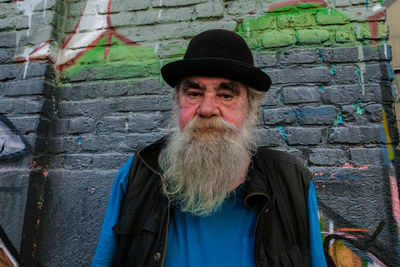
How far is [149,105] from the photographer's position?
196cm

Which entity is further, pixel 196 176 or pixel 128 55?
pixel 128 55

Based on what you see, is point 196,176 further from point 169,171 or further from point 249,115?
point 249,115

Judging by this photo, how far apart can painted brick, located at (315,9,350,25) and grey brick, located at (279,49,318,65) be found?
26 centimetres

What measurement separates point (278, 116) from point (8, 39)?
2471 mm

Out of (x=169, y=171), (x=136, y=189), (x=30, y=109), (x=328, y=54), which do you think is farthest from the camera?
(x=30, y=109)

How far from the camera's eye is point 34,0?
213 cm

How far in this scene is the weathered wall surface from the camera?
1.65 metres

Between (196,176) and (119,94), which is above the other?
(119,94)

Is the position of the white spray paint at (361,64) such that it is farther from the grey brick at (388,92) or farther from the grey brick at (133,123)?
the grey brick at (133,123)

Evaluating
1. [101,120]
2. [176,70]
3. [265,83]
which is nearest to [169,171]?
[176,70]

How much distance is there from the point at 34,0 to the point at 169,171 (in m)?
2.11

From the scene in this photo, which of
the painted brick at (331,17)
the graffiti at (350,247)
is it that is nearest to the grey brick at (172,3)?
the painted brick at (331,17)

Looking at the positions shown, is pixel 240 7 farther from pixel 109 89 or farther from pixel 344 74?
pixel 109 89

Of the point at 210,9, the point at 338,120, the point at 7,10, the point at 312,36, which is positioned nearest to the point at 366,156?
the point at 338,120
